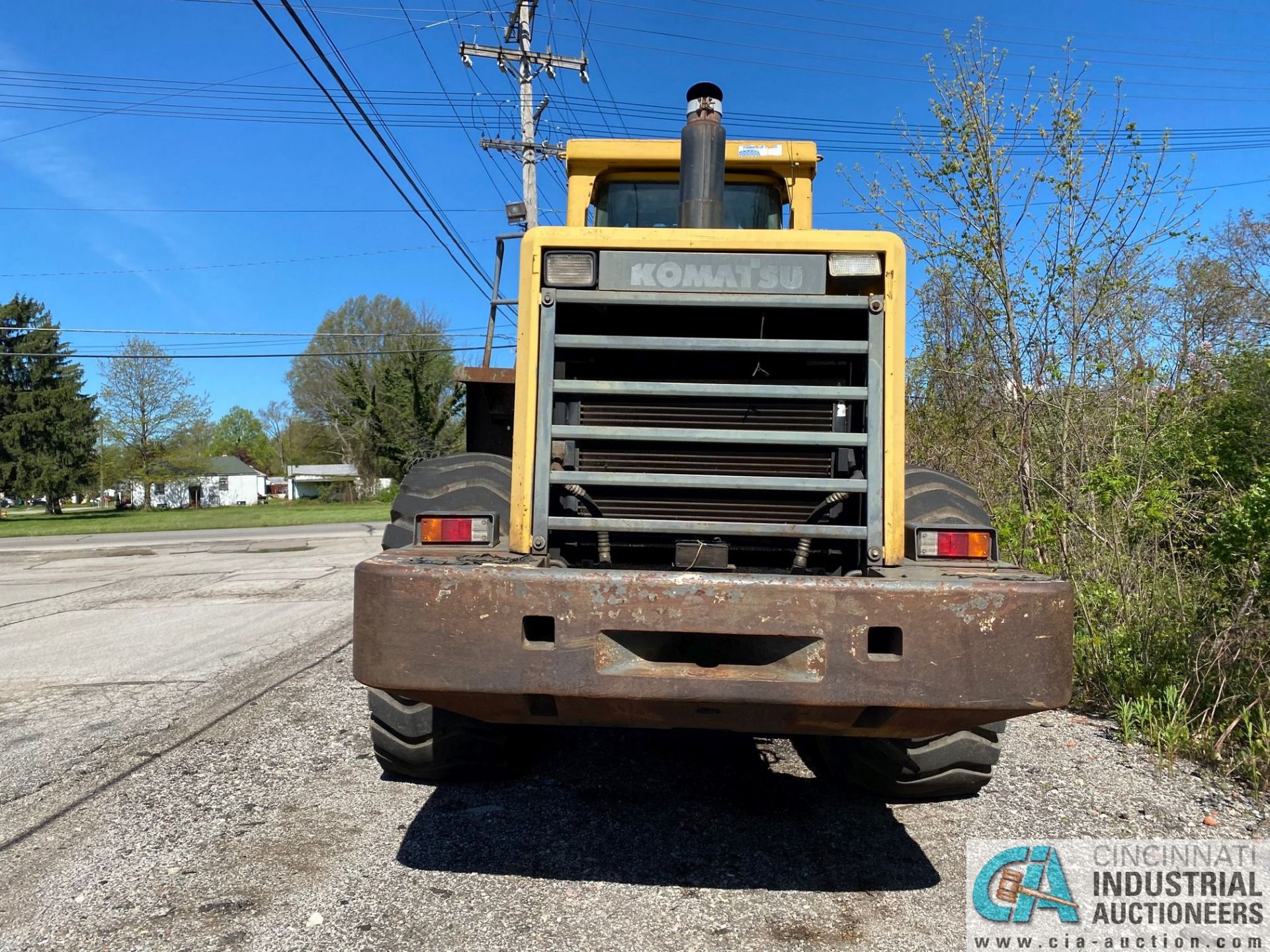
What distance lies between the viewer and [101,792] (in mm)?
3689

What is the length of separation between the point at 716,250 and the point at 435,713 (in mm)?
1983

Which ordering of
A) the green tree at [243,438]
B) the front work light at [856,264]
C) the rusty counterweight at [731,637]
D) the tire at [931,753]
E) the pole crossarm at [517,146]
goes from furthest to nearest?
the green tree at [243,438] → the pole crossarm at [517,146] → the tire at [931,753] → the front work light at [856,264] → the rusty counterweight at [731,637]

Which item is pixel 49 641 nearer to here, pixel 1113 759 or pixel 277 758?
pixel 277 758

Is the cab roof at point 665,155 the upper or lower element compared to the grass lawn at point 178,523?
upper

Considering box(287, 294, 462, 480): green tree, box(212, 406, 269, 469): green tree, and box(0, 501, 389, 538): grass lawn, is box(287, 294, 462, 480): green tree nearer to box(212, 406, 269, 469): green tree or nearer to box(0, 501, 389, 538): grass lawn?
box(0, 501, 389, 538): grass lawn

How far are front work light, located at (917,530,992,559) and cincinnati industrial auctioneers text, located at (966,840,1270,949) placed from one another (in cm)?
115

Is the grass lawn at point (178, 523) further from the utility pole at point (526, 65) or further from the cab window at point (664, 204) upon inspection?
the cab window at point (664, 204)

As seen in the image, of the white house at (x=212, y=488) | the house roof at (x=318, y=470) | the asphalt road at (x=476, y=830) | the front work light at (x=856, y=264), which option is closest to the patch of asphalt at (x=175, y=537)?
the asphalt road at (x=476, y=830)

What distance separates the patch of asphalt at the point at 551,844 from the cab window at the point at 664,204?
269 cm

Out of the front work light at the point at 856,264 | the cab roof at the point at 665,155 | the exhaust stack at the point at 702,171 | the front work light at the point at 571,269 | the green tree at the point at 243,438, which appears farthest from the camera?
the green tree at the point at 243,438

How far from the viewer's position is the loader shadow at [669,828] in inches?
119

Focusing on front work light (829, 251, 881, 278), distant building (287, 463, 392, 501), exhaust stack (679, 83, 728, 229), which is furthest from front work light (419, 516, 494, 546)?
distant building (287, 463, 392, 501)

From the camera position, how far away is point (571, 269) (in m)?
2.90

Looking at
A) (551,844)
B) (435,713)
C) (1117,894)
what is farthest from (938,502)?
(435,713)
